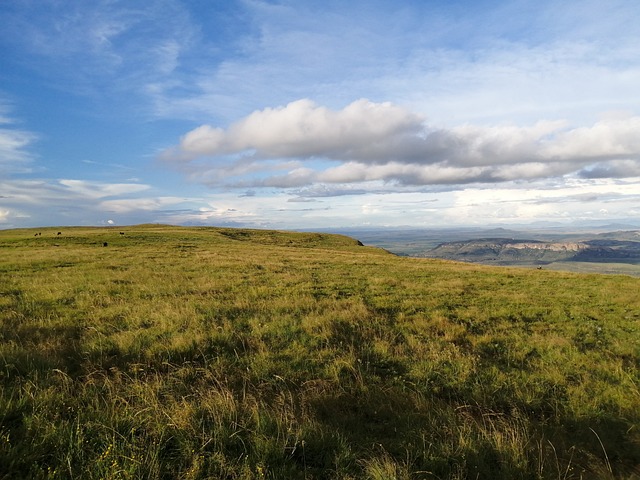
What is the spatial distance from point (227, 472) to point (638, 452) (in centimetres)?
629

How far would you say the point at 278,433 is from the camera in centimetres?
469

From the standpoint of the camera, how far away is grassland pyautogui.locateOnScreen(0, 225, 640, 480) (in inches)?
174

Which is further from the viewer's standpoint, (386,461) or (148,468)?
(386,461)

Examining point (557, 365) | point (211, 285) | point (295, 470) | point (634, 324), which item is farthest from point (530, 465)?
point (211, 285)

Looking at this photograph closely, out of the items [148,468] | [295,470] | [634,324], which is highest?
[148,468]

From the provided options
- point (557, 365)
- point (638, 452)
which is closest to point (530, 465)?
point (638, 452)

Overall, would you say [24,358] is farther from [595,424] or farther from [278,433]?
[595,424]

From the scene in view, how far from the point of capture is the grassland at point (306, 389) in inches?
174

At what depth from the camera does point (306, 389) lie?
21.4 feet

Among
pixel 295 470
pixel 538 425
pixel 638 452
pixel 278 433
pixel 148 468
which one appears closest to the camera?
pixel 148 468

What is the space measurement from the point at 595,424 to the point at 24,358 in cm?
1079

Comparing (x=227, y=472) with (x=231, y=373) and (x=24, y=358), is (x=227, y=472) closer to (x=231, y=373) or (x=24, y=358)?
(x=231, y=373)

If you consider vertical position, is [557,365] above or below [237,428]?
below

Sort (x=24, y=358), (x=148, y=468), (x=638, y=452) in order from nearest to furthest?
(x=148, y=468), (x=638, y=452), (x=24, y=358)
